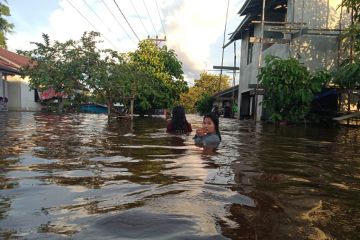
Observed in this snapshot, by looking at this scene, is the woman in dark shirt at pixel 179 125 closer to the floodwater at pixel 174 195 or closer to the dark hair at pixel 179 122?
the dark hair at pixel 179 122

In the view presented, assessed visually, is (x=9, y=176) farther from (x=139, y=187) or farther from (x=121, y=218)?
(x=121, y=218)

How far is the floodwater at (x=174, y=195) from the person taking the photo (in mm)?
3070

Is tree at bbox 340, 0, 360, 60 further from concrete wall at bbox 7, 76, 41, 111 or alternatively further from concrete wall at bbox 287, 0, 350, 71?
concrete wall at bbox 7, 76, 41, 111

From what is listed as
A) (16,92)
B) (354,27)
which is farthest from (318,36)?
(16,92)

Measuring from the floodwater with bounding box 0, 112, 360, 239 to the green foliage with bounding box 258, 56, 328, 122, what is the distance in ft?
31.9

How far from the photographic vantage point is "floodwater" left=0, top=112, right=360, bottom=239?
307 centimetres

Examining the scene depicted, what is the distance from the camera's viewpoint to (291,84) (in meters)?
17.5

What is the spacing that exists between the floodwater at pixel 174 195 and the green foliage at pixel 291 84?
9724 mm

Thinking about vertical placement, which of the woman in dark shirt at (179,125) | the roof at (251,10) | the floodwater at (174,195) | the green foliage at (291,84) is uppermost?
the roof at (251,10)

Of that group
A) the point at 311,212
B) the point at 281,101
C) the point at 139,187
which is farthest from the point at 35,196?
the point at 281,101

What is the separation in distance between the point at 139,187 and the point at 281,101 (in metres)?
14.0

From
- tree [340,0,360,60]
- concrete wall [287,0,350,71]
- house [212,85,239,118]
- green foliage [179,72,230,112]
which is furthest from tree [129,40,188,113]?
green foliage [179,72,230,112]

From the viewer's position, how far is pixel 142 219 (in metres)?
3.29

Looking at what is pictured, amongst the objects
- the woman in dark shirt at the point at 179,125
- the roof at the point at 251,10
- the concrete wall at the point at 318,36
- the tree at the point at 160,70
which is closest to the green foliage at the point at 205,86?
the tree at the point at 160,70
